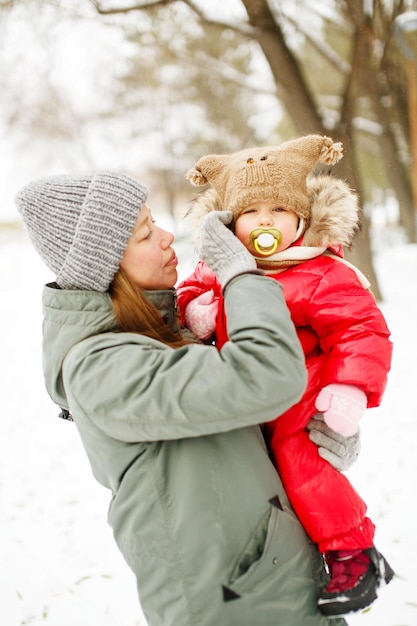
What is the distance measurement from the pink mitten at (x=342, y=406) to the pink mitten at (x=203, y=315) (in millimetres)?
461

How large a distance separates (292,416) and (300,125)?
6.43 m

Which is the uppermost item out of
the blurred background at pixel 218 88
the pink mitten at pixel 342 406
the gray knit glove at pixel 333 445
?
the blurred background at pixel 218 88

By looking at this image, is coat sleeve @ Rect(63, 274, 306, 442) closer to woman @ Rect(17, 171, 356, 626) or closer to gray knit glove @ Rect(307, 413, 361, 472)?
woman @ Rect(17, 171, 356, 626)

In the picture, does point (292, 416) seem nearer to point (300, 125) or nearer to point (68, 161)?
point (300, 125)

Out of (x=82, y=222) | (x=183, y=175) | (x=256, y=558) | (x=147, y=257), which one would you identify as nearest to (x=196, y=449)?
(x=256, y=558)

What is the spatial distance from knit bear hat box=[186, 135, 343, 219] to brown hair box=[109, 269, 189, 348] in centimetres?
46

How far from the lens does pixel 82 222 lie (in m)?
1.51

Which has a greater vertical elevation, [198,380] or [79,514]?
[198,380]

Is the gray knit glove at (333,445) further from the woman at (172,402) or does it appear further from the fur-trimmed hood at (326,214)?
the fur-trimmed hood at (326,214)

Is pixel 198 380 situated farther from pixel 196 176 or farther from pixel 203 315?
pixel 196 176

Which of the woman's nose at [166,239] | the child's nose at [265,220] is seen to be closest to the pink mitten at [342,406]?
the child's nose at [265,220]

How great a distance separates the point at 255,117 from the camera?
59.5ft

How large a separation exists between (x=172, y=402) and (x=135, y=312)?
34 centimetres

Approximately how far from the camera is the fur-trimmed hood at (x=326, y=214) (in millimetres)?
1705
